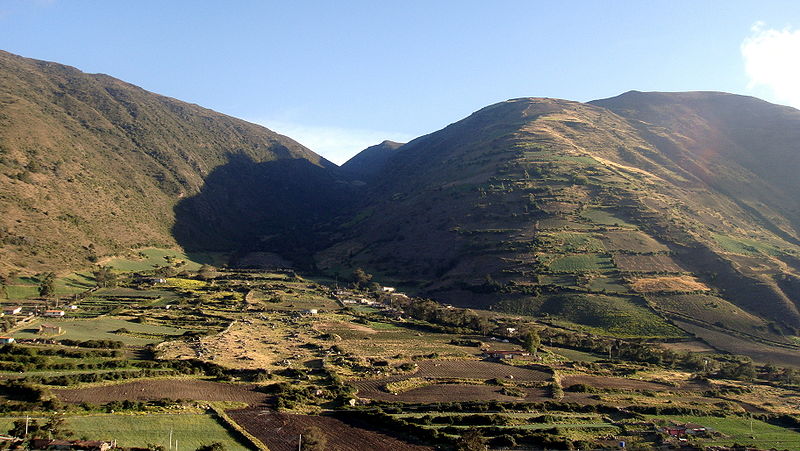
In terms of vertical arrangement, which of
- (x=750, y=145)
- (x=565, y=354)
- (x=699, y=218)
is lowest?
(x=565, y=354)

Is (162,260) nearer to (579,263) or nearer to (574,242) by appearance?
(579,263)

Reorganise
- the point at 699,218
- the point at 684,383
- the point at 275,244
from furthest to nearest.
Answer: the point at 275,244
the point at 699,218
the point at 684,383

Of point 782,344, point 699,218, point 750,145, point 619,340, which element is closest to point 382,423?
point 619,340

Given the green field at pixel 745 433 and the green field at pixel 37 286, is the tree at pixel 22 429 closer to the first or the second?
the green field at pixel 745 433

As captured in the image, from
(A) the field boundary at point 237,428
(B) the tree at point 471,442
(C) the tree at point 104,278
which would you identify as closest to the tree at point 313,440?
(A) the field boundary at point 237,428

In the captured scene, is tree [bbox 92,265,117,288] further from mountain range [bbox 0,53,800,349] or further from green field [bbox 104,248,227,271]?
green field [bbox 104,248,227,271]

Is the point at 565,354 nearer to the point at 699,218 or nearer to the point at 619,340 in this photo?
the point at 619,340
